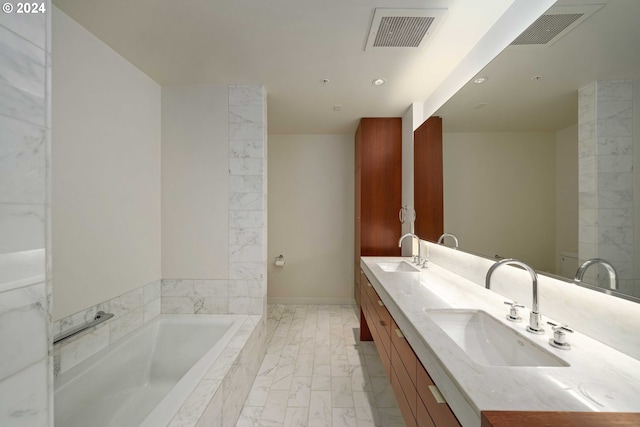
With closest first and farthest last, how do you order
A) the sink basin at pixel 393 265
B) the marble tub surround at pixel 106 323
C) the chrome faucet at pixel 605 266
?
the chrome faucet at pixel 605 266 < the marble tub surround at pixel 106 323 < the sink basin at pixel 393 265

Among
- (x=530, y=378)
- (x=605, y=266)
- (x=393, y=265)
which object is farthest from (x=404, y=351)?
(x=393, y=265)

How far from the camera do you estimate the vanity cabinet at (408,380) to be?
2.74 feet

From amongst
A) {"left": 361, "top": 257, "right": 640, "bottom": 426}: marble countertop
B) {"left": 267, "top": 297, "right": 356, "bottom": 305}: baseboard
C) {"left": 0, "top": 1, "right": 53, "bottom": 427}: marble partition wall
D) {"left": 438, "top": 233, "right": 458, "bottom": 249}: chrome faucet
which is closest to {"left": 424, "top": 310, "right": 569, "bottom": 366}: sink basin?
{"left": 361, "top": 257, "right": 640, "bottom": 426}: marble countertop

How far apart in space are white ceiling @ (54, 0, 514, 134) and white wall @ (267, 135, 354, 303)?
1.25m

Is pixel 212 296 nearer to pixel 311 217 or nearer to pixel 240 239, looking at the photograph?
pixel 240 239

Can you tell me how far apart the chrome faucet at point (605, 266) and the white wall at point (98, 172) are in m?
2.59

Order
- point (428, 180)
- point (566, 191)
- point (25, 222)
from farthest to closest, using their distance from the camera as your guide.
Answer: point (428, 180)
point (566, 191)
point (25, 222)

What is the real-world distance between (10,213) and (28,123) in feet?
0.81

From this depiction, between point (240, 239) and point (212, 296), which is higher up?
point (240, 239)

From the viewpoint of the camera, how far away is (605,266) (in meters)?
0.91

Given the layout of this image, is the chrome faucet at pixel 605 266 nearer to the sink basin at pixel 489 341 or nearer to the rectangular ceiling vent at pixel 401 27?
the sink basin at pixel 489 341

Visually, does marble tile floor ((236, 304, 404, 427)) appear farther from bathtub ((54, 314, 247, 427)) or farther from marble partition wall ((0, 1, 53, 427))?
marble partition wall ((0, 1, 53, 427))

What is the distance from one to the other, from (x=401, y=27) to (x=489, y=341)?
5.92ft

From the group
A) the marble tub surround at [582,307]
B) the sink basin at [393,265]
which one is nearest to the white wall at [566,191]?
the marble tub surround at [582,307]
